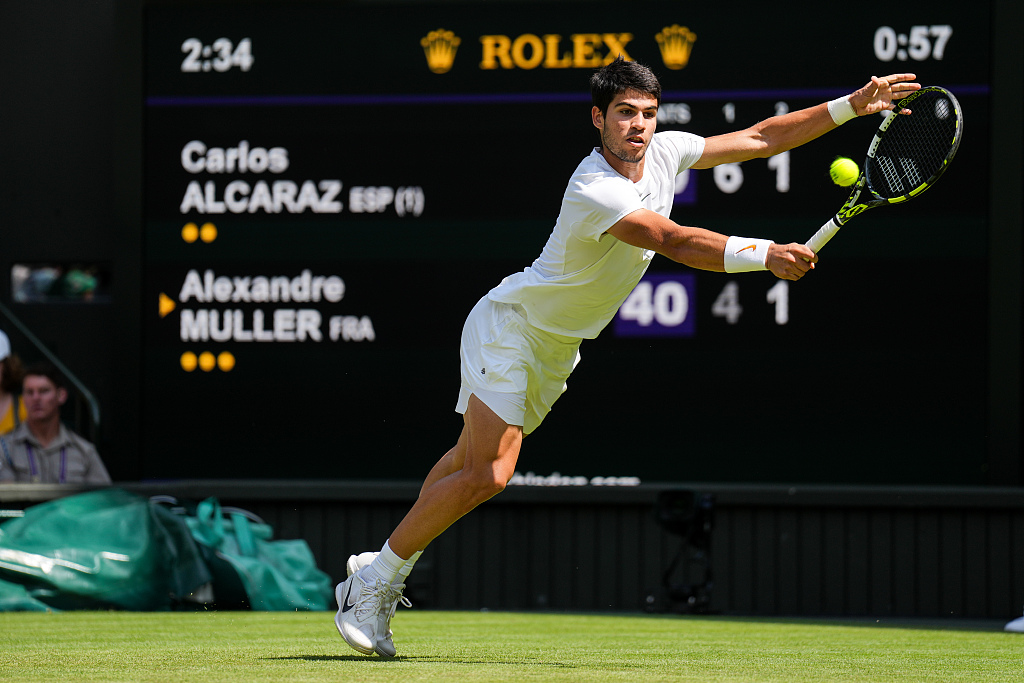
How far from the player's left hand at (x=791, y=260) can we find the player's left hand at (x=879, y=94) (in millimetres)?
758

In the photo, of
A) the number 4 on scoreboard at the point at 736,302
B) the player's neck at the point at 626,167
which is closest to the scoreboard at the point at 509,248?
the number 4 on scoreboard at the point at 736,302

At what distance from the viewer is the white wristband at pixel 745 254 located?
324 cm

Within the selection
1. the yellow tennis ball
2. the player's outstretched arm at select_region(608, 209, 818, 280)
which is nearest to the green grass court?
the player's outstretched arm at select_region(608, 209, 818, 280)

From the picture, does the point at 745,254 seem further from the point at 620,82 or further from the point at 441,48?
the point at 441,48

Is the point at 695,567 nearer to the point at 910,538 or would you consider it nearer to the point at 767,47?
the point at 910,538

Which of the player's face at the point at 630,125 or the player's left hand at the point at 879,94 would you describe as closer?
the player's face at the point at 630,125

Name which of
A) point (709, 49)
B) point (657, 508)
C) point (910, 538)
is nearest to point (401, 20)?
point (709, 49)

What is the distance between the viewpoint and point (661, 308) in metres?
6.22

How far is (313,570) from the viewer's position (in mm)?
6242

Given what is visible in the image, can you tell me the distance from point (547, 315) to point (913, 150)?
132 cm

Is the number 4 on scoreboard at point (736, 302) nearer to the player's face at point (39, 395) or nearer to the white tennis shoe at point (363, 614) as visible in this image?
the white tennis shoe at point (363, 614)

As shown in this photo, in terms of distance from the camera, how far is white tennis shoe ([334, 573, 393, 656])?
358cm

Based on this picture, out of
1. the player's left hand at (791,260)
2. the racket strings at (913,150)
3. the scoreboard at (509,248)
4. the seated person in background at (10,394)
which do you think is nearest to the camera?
the player's left hand at (791,260)

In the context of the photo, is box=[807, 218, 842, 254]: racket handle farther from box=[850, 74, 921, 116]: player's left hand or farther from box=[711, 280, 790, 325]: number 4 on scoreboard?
box=[711, 280, 790, 325]: number 4 on scoreboard
